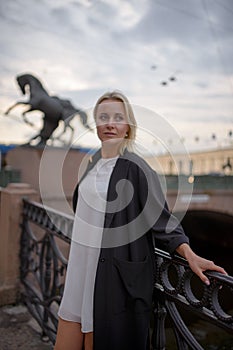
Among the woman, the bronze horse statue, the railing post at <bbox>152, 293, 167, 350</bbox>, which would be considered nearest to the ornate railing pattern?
the railing post at <bbox>152, 293, 167, 350</bbox>

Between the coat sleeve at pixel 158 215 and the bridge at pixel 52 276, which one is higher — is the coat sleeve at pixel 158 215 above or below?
above

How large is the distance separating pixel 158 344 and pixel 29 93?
37.8 ft

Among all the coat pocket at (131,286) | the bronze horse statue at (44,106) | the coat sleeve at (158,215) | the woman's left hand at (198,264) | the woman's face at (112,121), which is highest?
the bronze horse statue at (44,106)

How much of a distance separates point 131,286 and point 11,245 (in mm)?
2308

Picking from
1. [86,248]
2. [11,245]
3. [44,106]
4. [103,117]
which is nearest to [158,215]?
[86,248]

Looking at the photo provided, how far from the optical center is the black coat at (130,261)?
1.40 m

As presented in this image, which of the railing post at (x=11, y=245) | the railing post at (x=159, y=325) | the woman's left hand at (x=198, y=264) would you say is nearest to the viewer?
the woman's left hand at (x=198, y=264)

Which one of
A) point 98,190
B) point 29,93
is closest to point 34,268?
point 98,190

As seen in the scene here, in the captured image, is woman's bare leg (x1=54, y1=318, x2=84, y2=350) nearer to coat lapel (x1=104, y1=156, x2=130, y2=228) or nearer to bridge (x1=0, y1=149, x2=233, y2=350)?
bridge (x1=0, y1=149, x2=233, y2=350)

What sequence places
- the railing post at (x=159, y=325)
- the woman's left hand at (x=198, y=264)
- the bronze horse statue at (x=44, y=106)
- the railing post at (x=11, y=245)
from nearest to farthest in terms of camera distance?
the woman's left hand at (x=198, y=264) → the railing post at (x=159, y=325) → the railing post at (x=11, y=245) → the bronze horse statue at (x=44, y=106)

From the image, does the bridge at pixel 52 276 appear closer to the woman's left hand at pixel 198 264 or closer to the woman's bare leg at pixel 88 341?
the woman's left hand at pixel 198 264

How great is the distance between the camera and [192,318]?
27.0ft

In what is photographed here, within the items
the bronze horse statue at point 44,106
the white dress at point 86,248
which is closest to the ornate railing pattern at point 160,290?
the white dress at point 86,248

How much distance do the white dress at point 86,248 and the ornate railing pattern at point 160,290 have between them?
0.33 m
